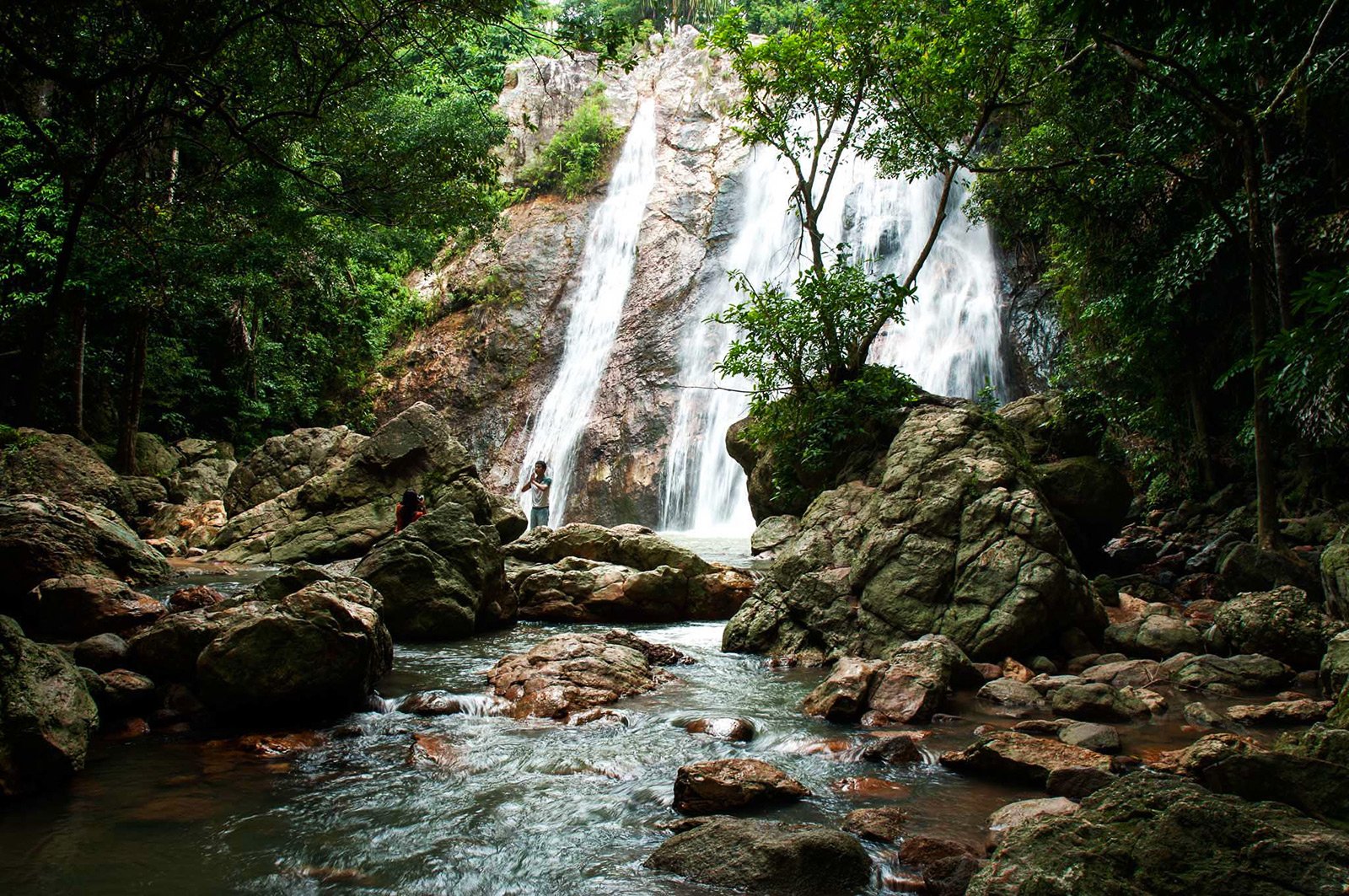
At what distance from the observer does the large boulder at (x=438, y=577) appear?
7832 millimetres

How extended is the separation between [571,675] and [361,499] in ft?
29.2

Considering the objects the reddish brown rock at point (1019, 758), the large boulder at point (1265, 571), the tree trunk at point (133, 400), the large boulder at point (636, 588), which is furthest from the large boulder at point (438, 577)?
the tree trunk at point (133, 400)

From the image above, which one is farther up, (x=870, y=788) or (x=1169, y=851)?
(x=1169, y=851)

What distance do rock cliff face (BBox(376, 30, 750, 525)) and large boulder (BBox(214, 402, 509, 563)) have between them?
26.0 feet

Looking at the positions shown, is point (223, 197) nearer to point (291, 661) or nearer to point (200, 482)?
point (200, 482)

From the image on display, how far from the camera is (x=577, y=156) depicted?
1117 inches

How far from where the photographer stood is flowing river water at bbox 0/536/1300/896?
10.1ft

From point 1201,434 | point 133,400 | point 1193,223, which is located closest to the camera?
point 1193,223

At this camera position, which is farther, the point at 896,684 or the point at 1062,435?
the point at 1062,435

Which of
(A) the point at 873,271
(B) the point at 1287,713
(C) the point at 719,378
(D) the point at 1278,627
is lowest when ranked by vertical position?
(B) the point at 1287,713

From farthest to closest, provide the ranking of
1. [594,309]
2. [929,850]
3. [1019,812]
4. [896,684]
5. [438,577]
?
[594,309] < [438,577] < [896,684] < [1019,812] < [929,850]

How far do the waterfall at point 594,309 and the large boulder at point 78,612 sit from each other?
14872 millimetres

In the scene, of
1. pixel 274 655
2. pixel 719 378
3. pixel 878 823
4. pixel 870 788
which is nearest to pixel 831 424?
pixel 870 788

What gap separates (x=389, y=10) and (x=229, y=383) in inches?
771
